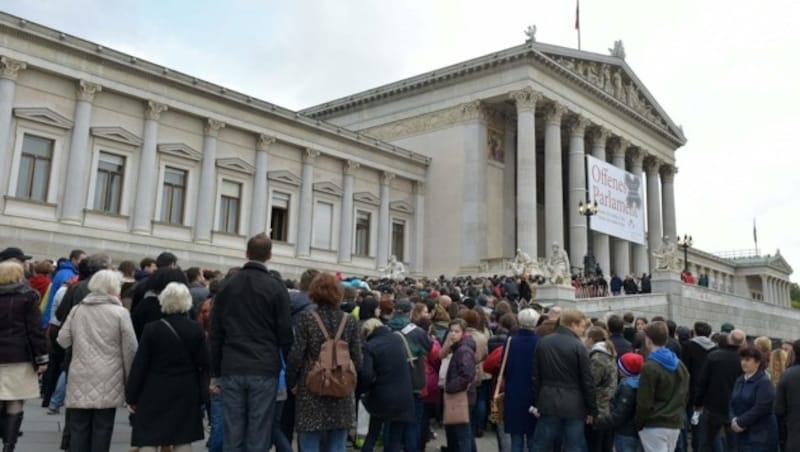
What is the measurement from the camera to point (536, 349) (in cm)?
598

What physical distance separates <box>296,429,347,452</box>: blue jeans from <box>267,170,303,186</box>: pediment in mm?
23262

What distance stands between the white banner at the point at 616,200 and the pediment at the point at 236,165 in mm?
15650

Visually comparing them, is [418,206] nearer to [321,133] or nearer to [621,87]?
[321,133]

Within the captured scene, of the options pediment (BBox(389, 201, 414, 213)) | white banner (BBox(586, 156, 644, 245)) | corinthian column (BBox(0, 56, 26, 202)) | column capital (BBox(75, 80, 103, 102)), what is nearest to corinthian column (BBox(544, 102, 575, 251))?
white banner (BBox(586, 156, 644, 245))

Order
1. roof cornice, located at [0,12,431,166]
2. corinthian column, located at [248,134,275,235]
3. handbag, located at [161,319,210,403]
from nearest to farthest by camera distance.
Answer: handbag, located at [161,319,210,403] → roof cornice, located at [0,12,431,166] → corinthian column, located at [248,134,275,235]

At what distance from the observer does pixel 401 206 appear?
33.4 metres

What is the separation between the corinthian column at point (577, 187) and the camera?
32500 millimetres

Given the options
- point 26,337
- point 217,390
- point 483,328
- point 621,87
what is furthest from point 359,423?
point 621,87

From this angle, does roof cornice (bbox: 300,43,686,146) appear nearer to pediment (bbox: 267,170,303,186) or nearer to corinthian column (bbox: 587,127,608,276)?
corinthian column (bbox: 587,127,608,276)

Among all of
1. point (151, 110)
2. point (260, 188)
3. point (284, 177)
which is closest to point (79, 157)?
point (151, 110)

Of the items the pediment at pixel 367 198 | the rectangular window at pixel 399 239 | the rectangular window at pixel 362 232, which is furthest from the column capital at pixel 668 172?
the rectangular window at pixel 362 232

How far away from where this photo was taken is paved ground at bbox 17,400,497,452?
634cm

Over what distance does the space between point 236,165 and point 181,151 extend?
2.45 m

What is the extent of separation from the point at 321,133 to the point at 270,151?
2.78m
